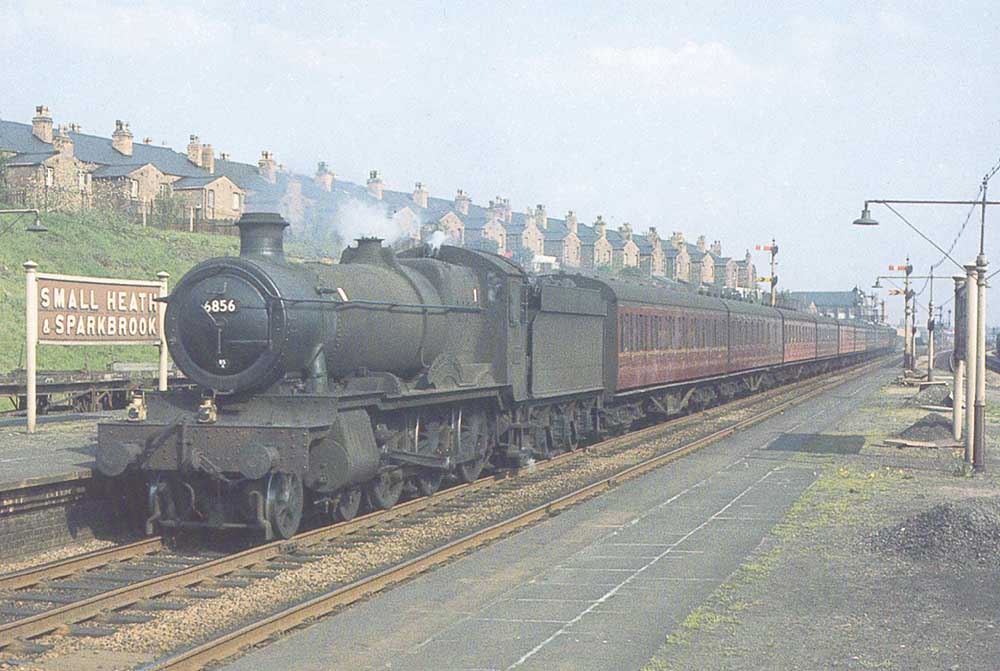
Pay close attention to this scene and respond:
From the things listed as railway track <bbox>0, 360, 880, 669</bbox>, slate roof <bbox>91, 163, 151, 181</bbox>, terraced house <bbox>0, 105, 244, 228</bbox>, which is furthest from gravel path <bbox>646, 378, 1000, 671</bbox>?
slate roof <bbox>91, 163, 151, 181</bbox>

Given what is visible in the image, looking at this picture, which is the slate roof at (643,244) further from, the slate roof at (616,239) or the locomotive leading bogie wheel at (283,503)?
the locomotive leading bogie wheel at (283,503)

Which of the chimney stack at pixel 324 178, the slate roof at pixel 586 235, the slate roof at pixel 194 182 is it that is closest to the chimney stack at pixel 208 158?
the slate roof at pixel 194 182

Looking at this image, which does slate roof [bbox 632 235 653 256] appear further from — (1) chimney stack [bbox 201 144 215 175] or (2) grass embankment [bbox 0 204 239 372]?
(2) grass embankment [bbox 0 204 239 372]

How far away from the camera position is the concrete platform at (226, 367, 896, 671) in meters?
7.39

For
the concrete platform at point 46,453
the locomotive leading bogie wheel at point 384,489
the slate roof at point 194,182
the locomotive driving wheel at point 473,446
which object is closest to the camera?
the concrete platform at point 46,453

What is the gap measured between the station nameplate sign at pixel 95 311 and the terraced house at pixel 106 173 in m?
35.1

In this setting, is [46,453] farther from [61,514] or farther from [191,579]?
[191,579]

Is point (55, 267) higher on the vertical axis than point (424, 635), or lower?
higher

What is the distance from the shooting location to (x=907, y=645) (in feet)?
24.9

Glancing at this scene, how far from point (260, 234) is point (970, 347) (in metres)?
11.9

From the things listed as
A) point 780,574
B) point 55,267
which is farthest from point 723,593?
point 55,267

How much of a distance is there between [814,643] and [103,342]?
14263mm

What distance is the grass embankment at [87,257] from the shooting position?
35031 mm

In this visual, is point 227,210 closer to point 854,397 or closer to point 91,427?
point 854,397
